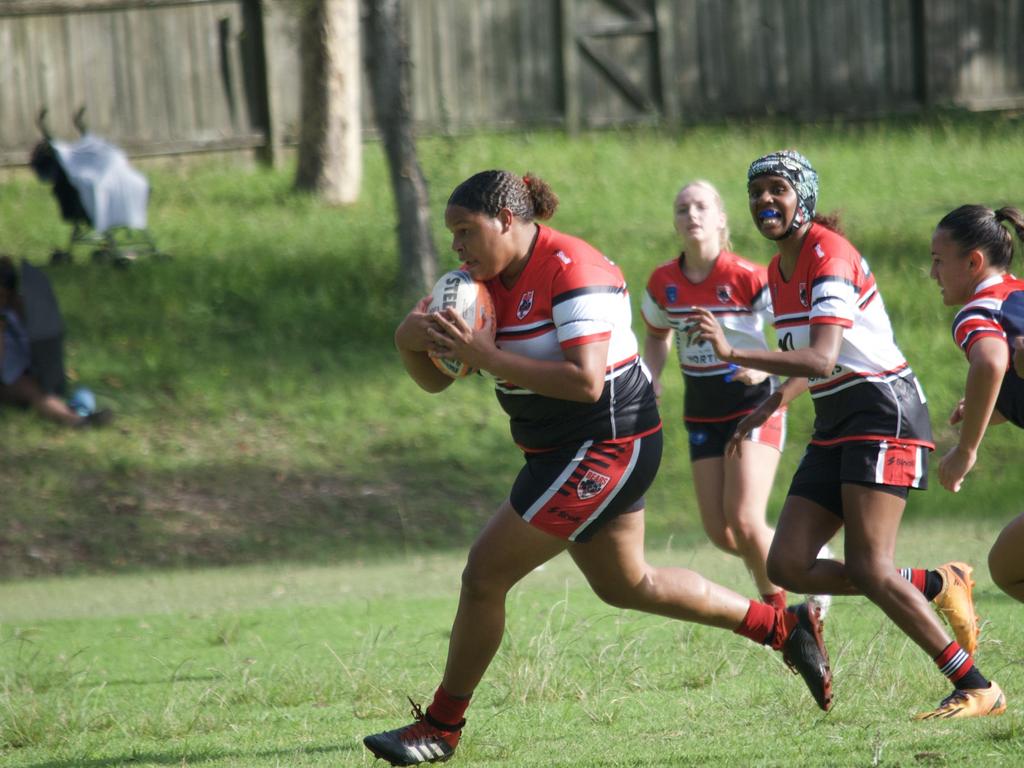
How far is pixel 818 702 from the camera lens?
16.9 feet

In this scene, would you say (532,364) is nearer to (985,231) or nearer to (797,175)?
(797,175)

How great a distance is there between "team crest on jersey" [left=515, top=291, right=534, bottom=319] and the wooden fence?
12.9 metres

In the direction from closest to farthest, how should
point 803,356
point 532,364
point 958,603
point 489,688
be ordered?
point 532,364, point 803,356, point 958,603, point 489,688

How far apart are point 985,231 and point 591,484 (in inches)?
66.9

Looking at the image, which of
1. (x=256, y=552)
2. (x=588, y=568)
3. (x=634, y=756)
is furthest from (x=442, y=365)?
(x=256, y=552)

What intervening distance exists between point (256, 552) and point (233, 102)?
8545mm

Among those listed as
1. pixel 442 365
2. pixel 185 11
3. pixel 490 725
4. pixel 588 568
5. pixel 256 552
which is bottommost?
pixel 256 552

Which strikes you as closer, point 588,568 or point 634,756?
point 634,756

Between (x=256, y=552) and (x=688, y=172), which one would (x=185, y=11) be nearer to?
(x=688, y=172)

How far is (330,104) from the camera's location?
16328 mm

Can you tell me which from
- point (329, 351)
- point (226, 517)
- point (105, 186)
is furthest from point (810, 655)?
point (105, 186)

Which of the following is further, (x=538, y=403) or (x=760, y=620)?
(x=760, y=620)

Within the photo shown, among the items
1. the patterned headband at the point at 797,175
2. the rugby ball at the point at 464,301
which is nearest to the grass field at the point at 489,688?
the rugby ball at the point at 464,301

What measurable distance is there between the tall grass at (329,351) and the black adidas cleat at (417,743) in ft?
18.3
